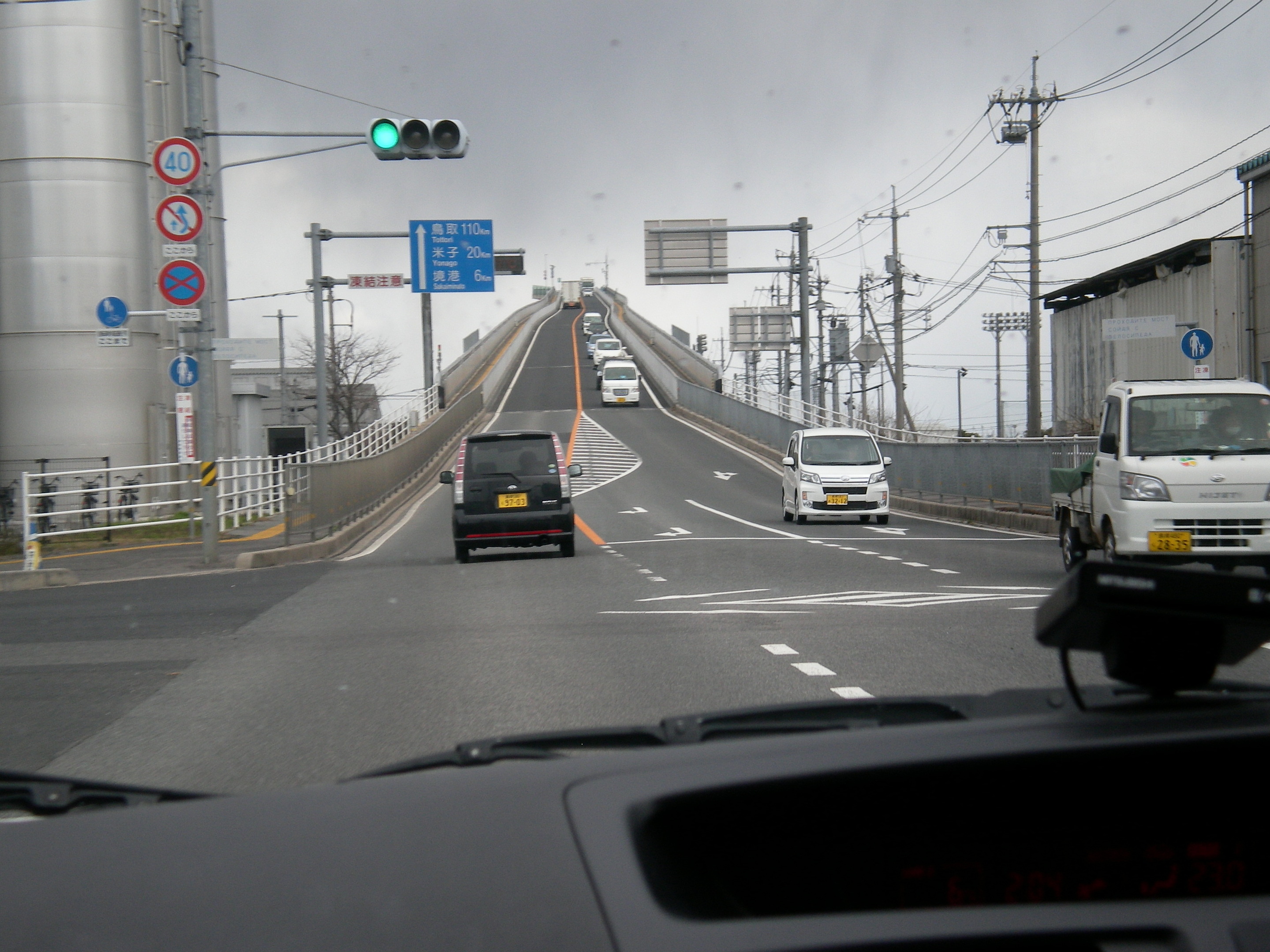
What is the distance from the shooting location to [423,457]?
4116 cm

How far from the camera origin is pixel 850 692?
7.53 m

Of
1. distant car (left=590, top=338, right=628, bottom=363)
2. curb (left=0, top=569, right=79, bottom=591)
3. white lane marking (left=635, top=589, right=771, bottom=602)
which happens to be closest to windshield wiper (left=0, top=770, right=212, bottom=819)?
white lane marking (left=635, top=589, right=771, bottom=602)

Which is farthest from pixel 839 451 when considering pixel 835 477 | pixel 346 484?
pixel 346 484

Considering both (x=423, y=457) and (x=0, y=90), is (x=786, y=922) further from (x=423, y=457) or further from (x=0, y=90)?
(x=423, y=457)

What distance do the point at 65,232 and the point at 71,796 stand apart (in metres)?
33.5

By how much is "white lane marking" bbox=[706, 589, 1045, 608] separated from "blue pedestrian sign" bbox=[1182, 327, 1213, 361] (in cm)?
1043

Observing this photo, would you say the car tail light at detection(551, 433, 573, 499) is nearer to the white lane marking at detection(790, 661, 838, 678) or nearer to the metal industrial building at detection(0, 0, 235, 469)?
the white lane marking at detection(790, 661, 838, 678)

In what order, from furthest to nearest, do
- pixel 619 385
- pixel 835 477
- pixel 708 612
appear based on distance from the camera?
1. pixel 619 385
2. pixel 835 477
3. pixel 708 612

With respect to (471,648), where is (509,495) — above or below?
above

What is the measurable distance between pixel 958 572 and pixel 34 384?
2516cm

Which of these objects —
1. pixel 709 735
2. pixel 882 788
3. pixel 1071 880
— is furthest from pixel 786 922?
pixel 709 735

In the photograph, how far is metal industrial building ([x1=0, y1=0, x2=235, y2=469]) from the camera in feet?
106

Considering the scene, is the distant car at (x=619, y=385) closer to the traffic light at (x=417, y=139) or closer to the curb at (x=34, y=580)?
the traffic light at (x=417, y=139)

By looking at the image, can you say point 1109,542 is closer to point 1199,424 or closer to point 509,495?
point 1199,424
